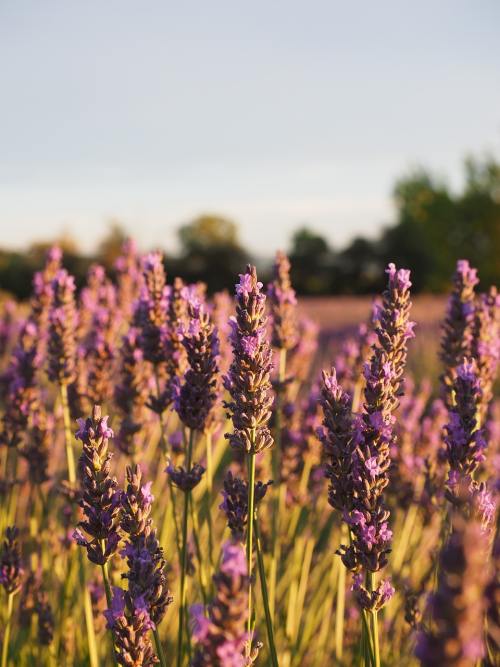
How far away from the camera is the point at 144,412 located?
2854mm

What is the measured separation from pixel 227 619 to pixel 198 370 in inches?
34.8

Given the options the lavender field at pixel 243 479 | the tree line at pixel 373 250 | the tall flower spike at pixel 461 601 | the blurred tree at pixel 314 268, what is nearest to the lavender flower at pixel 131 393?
the lavender field at pixel 243 479

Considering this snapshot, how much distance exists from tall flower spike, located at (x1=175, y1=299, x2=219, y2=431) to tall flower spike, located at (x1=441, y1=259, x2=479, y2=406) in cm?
90

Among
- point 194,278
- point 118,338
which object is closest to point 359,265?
point 194,278

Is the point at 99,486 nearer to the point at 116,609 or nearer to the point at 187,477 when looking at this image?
the point at 116,609

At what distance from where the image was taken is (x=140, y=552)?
136 centimetres

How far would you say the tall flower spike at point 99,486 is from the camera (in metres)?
1.43

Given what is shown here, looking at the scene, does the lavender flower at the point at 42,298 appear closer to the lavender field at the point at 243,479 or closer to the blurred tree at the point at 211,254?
the lavender field at the point at 243,479

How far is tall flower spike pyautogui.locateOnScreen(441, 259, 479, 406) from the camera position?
7.73 ft

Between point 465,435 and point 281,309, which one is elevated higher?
point 281,309

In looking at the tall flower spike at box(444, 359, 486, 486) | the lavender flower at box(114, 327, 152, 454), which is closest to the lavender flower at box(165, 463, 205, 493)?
the tall flower spike at box(444, 359, 486, 486)

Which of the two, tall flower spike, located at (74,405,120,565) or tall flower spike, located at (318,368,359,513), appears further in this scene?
tall flower spike, located at (318,368,359,513)

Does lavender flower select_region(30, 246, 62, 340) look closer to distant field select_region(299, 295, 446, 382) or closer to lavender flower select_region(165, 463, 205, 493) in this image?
lavender flower select_region(165, 463, 205, 493)

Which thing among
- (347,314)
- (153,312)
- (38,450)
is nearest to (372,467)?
(153,312)
